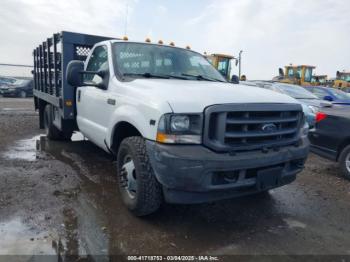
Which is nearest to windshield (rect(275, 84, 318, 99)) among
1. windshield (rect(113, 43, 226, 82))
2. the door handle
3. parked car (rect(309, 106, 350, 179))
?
parked car (rect(309, 106, 350, 179))

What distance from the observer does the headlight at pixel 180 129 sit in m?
2.82

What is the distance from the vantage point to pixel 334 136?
5250 mm

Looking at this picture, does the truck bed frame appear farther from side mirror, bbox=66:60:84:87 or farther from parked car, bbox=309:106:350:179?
parked car, bbox=309:106:350:179

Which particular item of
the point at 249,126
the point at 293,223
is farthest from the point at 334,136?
the point at 249,126

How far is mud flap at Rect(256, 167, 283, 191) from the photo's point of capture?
10.0ft

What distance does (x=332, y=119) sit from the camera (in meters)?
5.33

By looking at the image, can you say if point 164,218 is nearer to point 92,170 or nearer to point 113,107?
point 113,107

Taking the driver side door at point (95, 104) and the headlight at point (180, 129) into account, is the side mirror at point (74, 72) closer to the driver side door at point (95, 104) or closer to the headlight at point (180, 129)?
the driver side door at point (95, 104)

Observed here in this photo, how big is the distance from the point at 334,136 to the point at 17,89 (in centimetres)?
2189

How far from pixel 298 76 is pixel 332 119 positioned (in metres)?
14.1

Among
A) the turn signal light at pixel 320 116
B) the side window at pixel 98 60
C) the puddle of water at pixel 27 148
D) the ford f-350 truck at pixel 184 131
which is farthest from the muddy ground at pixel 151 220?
the side window at pixel 98 60

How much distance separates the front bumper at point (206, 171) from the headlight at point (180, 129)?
6 cm

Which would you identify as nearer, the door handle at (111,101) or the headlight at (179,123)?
the headlight at (179,123)

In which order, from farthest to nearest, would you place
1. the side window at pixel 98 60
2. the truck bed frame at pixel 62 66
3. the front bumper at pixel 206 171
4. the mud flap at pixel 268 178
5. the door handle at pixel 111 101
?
1. the truck bed frame at pixel 62 66
2. the side window at pixel 98 60
3. the door handle at pixel 111 101
4. the mud flap at pixel 268 178
5. the front bumper at pixel 206 171
